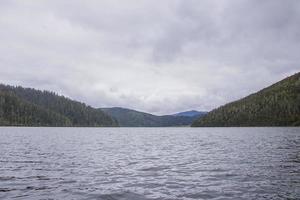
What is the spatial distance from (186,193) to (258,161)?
860 inches

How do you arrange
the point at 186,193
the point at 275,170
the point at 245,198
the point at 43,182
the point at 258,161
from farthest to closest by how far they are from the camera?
the point at 258,161 → the point at 275,170 → the point at 43,182 → the point at 186,193 → the point at 245,198

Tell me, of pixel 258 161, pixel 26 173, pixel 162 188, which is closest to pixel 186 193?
pixel 162 188

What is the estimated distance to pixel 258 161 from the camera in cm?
4419

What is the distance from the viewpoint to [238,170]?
3656 centimetres

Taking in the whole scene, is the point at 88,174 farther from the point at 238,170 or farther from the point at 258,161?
the point at 258,161

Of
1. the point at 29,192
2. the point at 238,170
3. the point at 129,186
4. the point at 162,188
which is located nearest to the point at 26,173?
the point at 29,192

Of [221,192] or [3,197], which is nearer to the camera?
[3,197]

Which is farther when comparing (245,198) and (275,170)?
(275,170)

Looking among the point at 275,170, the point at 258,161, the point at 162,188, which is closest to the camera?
the point at 162,188

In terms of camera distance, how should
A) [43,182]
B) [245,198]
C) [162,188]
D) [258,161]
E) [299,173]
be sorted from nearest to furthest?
[245,198] < [162,188] < [43,182] < [299,173] < [258,161]

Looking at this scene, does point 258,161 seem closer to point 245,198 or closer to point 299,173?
point 299,173

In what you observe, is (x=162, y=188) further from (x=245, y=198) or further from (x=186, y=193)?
(x=245, y=198)

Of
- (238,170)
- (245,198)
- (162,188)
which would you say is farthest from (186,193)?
(238,170)

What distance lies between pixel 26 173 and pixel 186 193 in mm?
17371
